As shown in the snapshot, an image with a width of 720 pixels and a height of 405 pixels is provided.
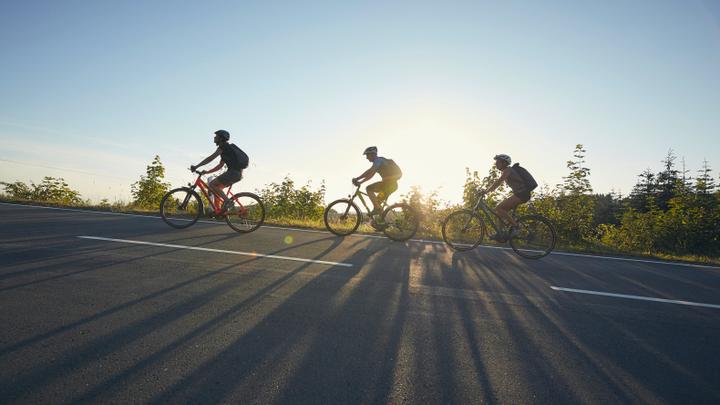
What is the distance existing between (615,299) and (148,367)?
17.7 feet

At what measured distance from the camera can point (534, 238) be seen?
800 cm

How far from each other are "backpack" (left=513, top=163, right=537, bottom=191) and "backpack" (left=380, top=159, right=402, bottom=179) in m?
2.73

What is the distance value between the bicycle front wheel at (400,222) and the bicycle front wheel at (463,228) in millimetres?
802

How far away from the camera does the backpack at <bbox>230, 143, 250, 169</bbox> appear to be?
849 cm

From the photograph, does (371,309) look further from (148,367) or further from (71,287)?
(71,287)

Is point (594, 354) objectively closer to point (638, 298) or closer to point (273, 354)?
point (638, 298)

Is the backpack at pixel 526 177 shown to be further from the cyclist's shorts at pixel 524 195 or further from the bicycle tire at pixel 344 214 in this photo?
the bicycle tire at pixel 344 214

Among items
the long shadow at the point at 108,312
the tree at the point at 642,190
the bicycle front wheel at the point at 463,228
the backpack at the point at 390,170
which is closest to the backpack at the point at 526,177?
the bicycle front wheel at the point at 463,228

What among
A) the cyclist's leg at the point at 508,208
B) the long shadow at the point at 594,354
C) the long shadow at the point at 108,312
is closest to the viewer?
the long shadow at the point at 594,354

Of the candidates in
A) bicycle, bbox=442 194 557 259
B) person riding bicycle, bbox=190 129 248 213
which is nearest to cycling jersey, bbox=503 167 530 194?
bicycle, bbox=442 194 557 259

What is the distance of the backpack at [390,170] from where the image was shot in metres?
8.69

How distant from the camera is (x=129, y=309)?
346 cm

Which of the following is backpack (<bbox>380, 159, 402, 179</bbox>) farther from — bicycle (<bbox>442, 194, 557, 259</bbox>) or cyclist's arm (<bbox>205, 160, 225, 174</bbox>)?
cyclist's arm (<bbox>205, 160, 225, 174</bbox>)

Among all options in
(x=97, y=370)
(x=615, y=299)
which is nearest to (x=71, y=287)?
(x=97, y=370)
